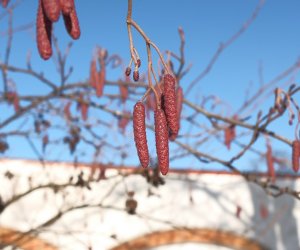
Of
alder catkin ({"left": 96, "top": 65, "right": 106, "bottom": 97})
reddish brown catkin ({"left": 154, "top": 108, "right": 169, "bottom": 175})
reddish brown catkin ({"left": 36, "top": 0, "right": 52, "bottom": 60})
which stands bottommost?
reddish brown catkin ({"left": 154, "top": 108, "right": 169, "bottom": 175})

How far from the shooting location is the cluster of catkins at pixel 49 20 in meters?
1.01

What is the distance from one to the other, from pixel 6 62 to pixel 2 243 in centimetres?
217

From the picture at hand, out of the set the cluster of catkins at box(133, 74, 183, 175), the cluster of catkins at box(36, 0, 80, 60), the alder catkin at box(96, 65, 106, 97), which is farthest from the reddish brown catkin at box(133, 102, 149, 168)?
the alder catkin at box(96, 65, 106, 97)

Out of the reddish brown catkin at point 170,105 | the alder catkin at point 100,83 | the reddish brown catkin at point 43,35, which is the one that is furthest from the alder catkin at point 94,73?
the reddish brown catkin at point 43,35

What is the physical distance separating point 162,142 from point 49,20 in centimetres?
36

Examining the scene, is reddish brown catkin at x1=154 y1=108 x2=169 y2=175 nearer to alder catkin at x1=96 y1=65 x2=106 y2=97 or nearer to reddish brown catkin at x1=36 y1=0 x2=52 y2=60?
reddish brown catkin at x1=36 y1=0 x2=52 y2=60

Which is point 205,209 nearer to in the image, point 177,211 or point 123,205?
point 177,211

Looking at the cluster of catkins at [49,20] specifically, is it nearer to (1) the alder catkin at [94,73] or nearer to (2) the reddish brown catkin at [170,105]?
(2) the reddish brown catkin at [170,105]

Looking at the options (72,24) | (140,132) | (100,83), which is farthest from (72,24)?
(100,83)

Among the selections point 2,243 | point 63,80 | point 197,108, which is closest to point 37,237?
point 2,243

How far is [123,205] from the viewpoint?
5.99 meters

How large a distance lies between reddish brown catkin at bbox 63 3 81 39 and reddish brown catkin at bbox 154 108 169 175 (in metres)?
0.27

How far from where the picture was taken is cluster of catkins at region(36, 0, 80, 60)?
101 cm

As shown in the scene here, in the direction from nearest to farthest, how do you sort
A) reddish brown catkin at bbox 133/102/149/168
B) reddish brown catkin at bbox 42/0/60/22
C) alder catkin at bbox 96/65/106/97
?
reddish brown catkin at bbox 42/0/60/22
reddish brown catkin at bbox 133/102/149/168
alder catkin at bbox 96/65/106/97
